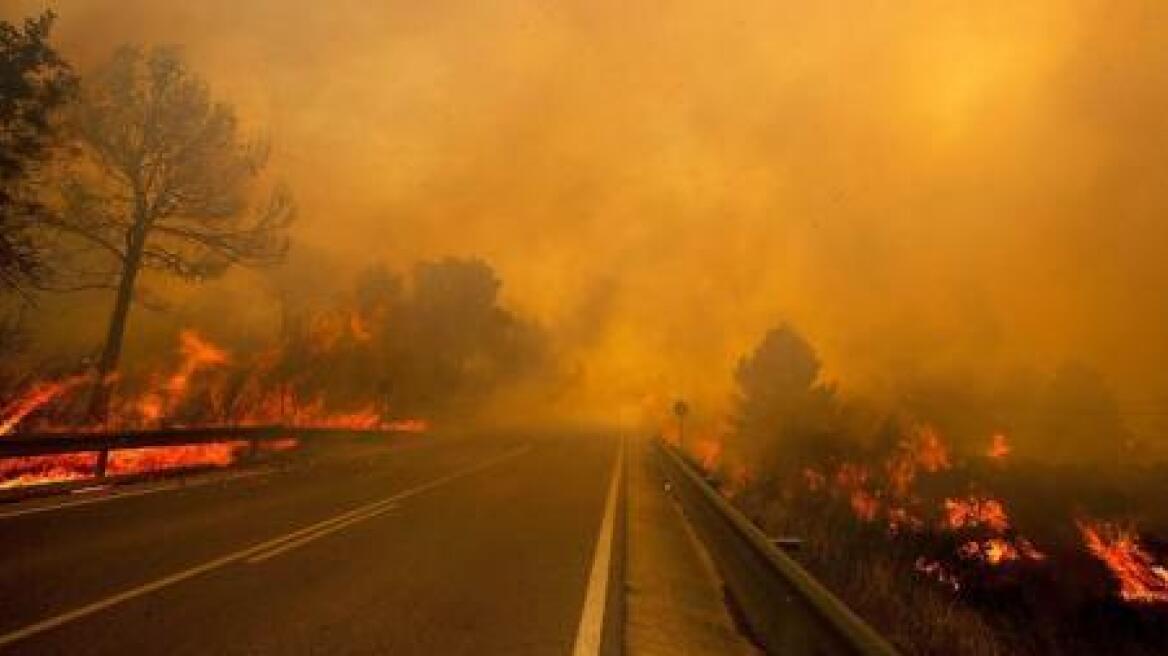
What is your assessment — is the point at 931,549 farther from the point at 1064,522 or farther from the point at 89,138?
the point at 1064,522

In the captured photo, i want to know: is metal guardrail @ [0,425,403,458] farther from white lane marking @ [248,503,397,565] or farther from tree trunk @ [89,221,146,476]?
white lane marking @ [248,503,397,565]

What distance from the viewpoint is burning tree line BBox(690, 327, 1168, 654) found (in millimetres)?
8961

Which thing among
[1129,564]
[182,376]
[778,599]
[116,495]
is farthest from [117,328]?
[1129,564]

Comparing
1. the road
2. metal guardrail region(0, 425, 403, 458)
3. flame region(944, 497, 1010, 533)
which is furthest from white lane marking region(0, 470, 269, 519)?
flame region(944, 497, 1010, 533)

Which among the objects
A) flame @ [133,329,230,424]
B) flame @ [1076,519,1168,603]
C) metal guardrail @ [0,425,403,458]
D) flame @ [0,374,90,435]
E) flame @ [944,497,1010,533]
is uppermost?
flame @ [133,329,230,424]

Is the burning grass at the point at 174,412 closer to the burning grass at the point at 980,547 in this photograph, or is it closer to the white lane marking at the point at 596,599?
the white lane marking at the point at 596,599

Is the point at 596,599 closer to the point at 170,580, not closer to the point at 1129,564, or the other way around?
the point at 170,580

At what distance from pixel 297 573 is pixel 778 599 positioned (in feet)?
15.5

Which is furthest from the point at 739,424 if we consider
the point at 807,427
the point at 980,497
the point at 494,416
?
the point at 980,497

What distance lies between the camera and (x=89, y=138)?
23141 millimetres

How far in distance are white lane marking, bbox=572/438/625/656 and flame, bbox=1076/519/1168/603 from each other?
4957cm

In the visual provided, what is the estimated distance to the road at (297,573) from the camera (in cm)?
590

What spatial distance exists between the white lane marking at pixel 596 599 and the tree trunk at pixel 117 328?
15185mm

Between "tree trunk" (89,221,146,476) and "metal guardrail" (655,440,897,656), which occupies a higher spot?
"tree trunk" (89,221,146,476)
